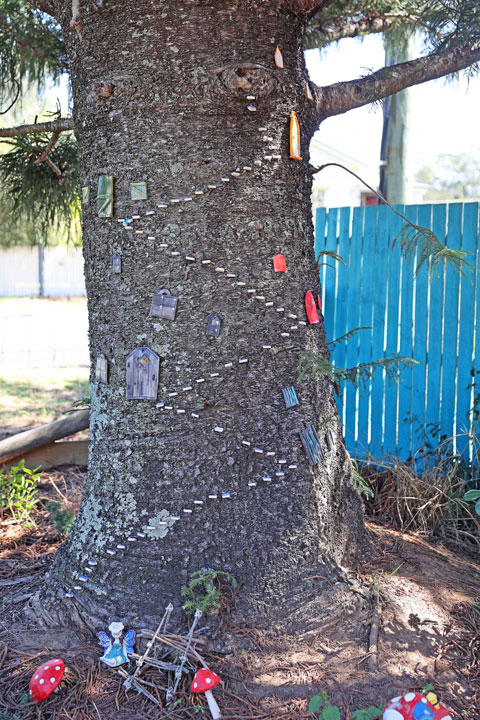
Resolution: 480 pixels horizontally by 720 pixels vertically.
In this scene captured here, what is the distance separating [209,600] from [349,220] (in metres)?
3.48

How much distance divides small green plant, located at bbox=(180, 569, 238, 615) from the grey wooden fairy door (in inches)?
27.8

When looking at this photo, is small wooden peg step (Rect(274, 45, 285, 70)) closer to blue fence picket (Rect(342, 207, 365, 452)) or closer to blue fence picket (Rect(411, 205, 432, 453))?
blue fence picket (Rect(411, 205, 432, 453))

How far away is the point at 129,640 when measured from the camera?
220cm

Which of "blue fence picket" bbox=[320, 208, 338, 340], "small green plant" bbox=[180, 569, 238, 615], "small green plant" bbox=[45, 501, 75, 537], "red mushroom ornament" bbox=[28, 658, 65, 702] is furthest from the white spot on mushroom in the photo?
"blue fence picket" bbox=[320, 208, 338, 340]

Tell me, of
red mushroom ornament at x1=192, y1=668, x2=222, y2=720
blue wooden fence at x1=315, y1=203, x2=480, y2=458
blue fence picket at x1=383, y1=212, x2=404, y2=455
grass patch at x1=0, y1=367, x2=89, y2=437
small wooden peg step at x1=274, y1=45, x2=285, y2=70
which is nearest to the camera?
red mushroom ornament at x1=192, y1=668, x2=222, y2=720

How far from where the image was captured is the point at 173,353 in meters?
2.38

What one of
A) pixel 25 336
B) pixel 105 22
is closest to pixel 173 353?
pixel 105 22

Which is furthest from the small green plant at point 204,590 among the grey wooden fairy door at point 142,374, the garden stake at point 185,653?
the grey wooden fairy door at point 142,374

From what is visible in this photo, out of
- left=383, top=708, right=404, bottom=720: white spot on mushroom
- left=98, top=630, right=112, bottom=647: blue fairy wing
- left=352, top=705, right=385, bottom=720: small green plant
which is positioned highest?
left=98, top=630, right=112, bottom=647: blue fairy wing

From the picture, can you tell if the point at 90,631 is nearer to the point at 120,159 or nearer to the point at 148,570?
the point at 148,570

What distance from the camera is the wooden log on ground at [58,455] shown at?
4.49m

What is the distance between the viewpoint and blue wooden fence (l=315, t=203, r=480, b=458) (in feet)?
14.1

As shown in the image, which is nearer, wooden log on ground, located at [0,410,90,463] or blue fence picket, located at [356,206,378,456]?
wooden log on ground, located at [0,410,90,463]

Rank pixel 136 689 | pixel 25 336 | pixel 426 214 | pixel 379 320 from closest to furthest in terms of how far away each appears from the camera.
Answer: pixel 136 689
pixel 426 214
pixel 379 320
pixel 25 336
